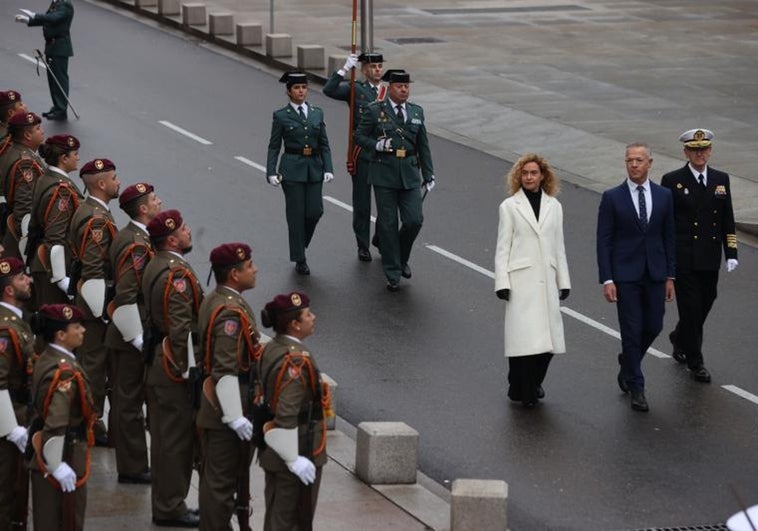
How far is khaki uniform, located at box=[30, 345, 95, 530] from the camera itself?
30.1 feet

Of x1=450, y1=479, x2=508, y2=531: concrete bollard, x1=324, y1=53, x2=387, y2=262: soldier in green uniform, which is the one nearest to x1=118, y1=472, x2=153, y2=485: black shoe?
x1=450, y1=479, x2=508, y2=531: concrete bollard

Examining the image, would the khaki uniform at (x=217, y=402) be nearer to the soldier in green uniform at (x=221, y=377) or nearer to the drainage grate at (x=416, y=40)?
the soldier in green uniform at (x=221, y=377)

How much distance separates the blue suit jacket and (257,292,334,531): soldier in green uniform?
417 centimetres

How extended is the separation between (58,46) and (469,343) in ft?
37.2

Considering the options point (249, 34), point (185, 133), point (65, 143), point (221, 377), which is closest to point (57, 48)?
point (185, 133)

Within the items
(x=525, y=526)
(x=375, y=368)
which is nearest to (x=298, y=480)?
(x=525, y=526)

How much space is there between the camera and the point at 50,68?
23734 mm

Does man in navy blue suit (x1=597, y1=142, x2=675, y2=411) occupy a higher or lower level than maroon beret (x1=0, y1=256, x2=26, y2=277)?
lower

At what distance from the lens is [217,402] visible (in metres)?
9.67

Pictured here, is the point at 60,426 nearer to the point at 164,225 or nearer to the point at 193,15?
the point at 164,225

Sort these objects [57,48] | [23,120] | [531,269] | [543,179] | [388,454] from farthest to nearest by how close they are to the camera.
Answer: [57,48] < [23,120] < [543,179] < [531,269] < [388,454]

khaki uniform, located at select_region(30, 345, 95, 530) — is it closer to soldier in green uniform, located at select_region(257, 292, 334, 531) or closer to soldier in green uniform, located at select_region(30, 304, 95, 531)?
soldier in green uniform, located at select_region(30, 304, 95, 531)

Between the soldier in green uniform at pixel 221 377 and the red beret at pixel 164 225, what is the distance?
0.66 meters

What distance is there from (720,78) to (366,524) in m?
18.2
